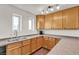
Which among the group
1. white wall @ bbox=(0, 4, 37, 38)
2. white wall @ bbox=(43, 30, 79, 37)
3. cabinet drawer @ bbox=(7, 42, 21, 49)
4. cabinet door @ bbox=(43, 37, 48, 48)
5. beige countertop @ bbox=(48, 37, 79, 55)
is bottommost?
cabinet door @ bbox=(43, 37, 48, 48)

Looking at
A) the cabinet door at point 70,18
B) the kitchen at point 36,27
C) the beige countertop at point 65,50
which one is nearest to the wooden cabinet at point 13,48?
the kitchen at point 36,27

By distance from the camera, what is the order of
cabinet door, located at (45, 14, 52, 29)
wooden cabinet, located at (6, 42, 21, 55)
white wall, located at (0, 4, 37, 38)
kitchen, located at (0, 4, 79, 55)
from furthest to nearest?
cabinet door, located at (45, 14, 52, 29) → white wall, located at (0, 4, 37, 38) → kitchen, located at (0, 4, 79, 55) → wooden cabinet, located at (6, 42, 21, 55)

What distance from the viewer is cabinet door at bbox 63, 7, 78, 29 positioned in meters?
3.79

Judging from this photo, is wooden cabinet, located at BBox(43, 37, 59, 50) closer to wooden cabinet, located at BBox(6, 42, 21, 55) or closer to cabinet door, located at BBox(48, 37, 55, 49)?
cabinet door, located at BBox(48, 37, 55, 49)

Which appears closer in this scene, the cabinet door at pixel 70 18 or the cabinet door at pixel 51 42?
the cabinet door at pixel 70 18

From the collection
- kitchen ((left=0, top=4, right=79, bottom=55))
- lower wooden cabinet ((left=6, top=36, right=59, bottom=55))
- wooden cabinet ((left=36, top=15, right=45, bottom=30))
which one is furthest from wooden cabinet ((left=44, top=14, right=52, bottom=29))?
lower wooden cabinet ((left=6, top=36, right=59, bottom=55))

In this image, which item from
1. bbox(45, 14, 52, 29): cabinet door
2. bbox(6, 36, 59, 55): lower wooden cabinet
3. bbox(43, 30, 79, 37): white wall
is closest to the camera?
bbox(6, 36, 59, 55): lower wooden cabinet

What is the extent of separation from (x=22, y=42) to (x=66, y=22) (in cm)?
196

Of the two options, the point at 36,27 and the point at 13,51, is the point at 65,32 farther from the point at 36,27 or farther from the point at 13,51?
the point at 13,51

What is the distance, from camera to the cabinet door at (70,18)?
12.4 feet

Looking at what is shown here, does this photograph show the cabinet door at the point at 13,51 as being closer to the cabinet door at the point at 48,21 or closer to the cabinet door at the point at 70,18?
the cabinet door at the point at 70,18

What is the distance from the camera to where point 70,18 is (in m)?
4.02
